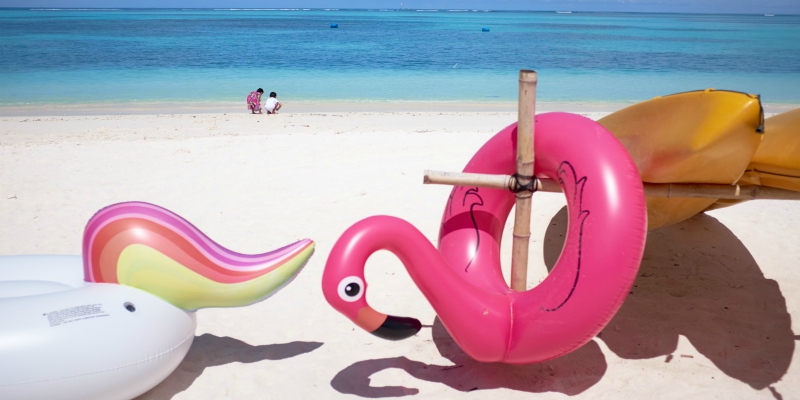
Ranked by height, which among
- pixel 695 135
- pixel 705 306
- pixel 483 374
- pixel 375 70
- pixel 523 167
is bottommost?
pixel 483 374

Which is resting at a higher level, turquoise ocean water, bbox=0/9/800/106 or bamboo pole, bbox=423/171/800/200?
turquoise ocean water, bbox=0/9/800/106

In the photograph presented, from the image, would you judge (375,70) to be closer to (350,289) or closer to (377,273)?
(377,273)

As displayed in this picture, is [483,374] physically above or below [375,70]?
below

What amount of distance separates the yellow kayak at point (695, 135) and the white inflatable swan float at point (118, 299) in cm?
175

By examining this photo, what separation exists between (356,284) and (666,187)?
65.1 inches

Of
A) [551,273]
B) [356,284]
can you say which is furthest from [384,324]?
[551,273]

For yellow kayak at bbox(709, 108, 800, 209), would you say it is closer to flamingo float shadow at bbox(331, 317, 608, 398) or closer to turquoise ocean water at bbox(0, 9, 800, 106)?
flamingo float shadow at bbox(331, 317, 608, 398)

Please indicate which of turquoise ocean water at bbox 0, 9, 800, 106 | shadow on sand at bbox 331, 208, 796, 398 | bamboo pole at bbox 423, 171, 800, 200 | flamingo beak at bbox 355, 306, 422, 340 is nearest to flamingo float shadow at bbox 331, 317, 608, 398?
shadow on sand at bbox 331, 208, 796, 398

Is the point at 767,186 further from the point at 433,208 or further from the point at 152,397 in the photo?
the point at 152,397

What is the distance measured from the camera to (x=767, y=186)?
3113 millimetres

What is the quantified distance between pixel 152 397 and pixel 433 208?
2721 millimetres

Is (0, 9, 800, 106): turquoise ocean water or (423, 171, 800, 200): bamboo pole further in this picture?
→ (0, 9, 800, 106): turquoise ocean water

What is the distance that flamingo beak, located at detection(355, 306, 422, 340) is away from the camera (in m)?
2.61

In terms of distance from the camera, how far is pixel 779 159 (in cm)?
300
